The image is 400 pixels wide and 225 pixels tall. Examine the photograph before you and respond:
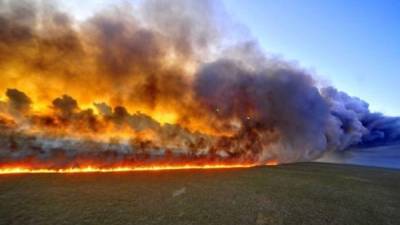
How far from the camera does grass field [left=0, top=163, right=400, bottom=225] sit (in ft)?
51.7

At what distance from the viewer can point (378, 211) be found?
20000 millimetres

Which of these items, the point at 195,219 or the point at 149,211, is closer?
the point at 195,219

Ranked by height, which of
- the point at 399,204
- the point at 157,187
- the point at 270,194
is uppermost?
the point at 157,187

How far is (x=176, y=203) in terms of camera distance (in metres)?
19.5

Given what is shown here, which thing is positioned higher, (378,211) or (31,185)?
(31,185)

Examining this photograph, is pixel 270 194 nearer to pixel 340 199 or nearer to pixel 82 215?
pixel 340 199

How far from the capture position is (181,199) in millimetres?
20828

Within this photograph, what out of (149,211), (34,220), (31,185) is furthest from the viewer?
(31,185)

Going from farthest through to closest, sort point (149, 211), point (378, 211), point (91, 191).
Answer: point (91, 191), point (378, 211), point (149, 211)

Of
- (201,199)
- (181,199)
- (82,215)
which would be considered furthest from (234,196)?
(82,215)

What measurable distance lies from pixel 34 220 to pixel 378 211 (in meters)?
25.1

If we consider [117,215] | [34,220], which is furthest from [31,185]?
[117,215]

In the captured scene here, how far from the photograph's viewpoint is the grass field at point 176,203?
15750mm

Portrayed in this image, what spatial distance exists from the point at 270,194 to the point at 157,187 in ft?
37.8
